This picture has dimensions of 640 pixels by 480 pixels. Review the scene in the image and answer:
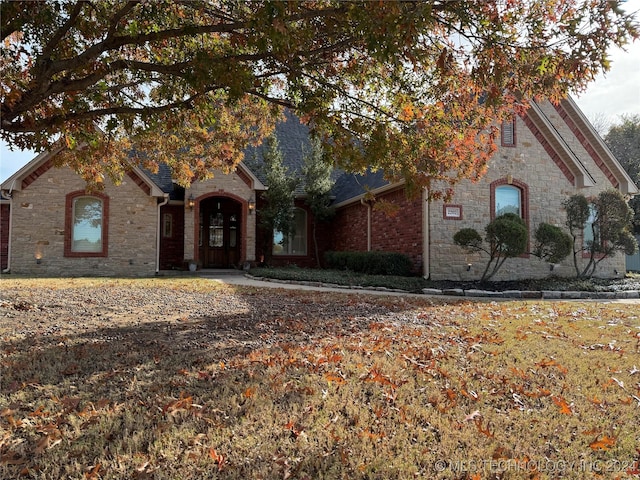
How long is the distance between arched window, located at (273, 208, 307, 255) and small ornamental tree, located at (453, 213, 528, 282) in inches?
344

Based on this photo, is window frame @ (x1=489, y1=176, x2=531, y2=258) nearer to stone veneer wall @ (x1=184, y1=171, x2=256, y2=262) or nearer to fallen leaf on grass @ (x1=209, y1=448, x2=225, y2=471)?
stone veneer wall @ (x1=184, y1=171, x2=256, y2=262)

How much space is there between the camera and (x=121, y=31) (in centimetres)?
594

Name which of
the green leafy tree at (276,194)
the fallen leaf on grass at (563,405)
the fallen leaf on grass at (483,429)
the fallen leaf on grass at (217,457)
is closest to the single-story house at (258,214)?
the green leafy tree at (276,194)

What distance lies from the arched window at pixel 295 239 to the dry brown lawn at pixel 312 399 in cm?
1322

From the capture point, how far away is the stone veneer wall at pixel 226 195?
57.7ft

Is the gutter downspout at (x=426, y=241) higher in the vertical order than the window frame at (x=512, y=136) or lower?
lower

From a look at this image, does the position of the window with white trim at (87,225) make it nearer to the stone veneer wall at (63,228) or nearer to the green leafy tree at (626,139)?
the stone veneer wall at (63,228)

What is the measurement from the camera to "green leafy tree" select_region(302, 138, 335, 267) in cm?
1878

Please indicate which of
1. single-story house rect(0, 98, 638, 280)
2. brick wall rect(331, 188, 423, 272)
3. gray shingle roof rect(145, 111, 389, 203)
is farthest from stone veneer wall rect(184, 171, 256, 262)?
brick wall rect(331, 188, 423, 272)

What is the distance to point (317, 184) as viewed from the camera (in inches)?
741

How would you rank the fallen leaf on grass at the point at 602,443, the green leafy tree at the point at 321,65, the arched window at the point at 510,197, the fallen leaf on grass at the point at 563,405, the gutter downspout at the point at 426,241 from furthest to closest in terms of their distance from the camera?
the arched window at the point at 510,197 < the gutter downspout at the point at 426,241 < the green leafy tree at the point at 321,65 < the fallen leaf on grass at the point at 563,405 < the fallen leaf on grass at the point at 602,443

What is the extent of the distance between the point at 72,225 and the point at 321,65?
13309 millimetres

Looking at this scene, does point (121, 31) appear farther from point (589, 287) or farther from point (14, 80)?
point (589, 287)

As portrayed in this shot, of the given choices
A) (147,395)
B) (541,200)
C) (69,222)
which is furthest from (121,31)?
(541,200)
